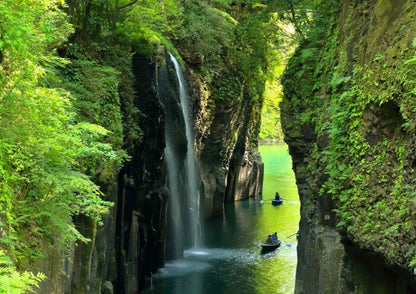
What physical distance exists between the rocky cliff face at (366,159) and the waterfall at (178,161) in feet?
34.3

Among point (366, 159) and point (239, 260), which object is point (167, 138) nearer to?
point (239, 260)

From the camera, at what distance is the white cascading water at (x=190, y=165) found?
28841 millimetres

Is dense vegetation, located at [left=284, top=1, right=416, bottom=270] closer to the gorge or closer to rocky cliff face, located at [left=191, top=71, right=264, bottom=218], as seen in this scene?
the gorge

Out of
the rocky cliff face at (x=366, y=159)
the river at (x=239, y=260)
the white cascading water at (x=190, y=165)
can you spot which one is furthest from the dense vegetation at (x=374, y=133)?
the white cascading water at (x=190, y=165)

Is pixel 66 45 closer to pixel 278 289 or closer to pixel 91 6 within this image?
pixel 91 6

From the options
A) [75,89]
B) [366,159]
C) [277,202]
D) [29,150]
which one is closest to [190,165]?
[75,89]

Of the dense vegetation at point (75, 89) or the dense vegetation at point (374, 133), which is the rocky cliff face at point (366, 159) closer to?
the dense vegetation at point (374, 133)

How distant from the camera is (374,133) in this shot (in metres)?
12.2

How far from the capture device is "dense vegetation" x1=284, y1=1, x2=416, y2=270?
34.8ft

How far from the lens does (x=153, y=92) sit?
23.0 metres

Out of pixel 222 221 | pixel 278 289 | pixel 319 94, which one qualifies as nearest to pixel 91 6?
pixel 319 94

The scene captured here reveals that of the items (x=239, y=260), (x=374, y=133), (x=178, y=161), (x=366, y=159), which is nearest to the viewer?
(x=374, y=133)

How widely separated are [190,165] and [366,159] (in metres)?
19.5

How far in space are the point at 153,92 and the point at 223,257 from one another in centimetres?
1109
